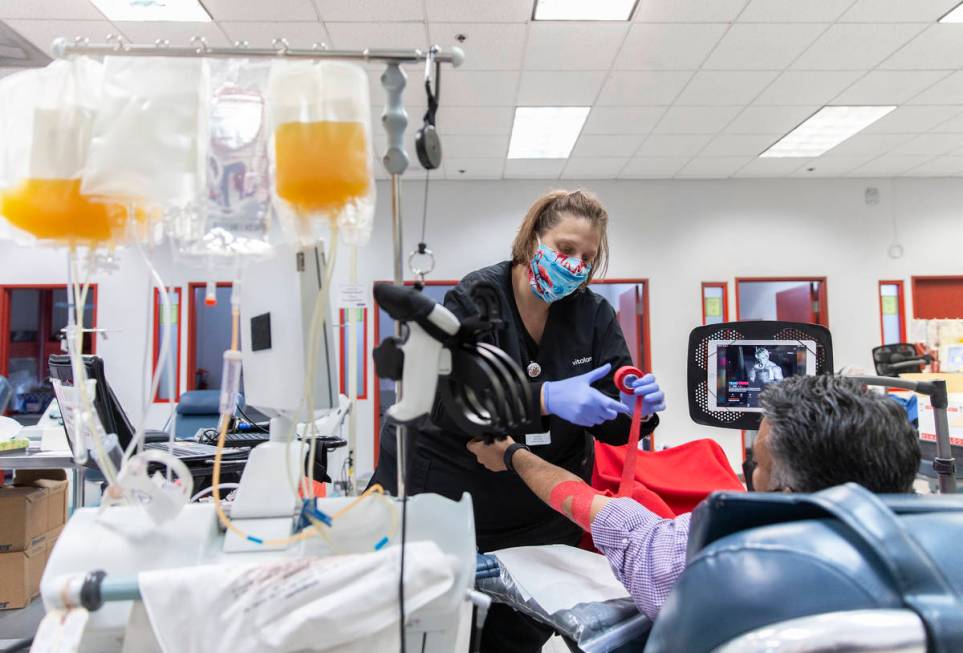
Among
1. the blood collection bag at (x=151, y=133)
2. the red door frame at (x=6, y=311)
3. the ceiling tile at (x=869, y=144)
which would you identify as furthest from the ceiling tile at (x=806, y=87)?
the red door frame at (x=6, y=311)

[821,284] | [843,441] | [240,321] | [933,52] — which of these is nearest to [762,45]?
[933,52]

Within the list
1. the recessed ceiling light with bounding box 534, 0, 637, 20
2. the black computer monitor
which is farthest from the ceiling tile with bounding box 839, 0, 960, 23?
the black computer monitor

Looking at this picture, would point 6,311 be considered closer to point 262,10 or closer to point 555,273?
point 262,10

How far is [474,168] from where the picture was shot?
531cm

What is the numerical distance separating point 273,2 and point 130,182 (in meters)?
2.80

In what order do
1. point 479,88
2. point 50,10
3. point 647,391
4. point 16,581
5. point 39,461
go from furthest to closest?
point 479,88 < point 50,10 < point 16,581 < point 39,461 < point 647,391

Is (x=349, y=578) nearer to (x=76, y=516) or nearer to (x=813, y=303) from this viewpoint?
(x=76, y=516)

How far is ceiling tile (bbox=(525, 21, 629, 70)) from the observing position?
314 cm

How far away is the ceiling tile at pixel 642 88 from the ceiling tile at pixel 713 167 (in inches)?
54.8

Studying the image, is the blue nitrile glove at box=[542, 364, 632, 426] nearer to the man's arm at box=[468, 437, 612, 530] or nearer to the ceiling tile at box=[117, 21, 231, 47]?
the man's arm at box=[468, 437, 612, 530]

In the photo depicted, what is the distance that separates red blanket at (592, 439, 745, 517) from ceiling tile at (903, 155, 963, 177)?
17.6 feet

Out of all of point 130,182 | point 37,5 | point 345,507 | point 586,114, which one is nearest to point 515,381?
point 345,507

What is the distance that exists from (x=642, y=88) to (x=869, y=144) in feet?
8.04

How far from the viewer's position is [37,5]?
294 centimetres
